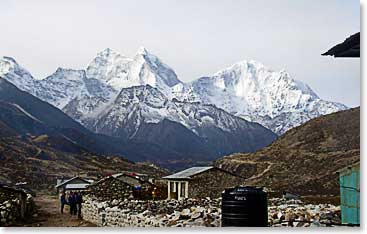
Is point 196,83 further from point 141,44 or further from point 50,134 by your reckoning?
point 50,134

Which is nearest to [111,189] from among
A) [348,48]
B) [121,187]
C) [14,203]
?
[121,187]

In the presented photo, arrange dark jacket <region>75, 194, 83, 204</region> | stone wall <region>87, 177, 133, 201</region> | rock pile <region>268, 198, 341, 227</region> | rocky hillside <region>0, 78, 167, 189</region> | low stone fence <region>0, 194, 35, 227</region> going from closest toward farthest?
1. low stone fence <region>0, 194, 35, 227</region>
2. rock pile <region>268, 198, 341, 227</region>
3. rocky hillside <region>0, 78, 167, 189</region>
4. dark jacket <region>75, 194, 83, 204</region>
5. stone wall <region>87, 177, 133, 201</region>

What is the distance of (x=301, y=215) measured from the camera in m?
4.99

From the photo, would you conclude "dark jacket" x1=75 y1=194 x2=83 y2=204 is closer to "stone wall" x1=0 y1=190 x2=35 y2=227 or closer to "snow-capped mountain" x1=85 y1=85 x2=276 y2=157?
"stone wall" x1=0 y1=190 x2=35 y2=227

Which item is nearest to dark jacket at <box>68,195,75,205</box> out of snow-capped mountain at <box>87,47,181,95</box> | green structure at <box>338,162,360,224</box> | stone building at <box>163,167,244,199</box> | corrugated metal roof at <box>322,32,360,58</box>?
stone building at <box>163,167,244,199</box>

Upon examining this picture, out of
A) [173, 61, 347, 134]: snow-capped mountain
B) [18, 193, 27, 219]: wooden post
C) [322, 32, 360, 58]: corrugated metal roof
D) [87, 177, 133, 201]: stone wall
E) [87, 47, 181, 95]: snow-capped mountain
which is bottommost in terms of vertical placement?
[18, 193, 27, 219]: wooden post

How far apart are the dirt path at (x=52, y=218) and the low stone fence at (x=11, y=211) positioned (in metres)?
0.07

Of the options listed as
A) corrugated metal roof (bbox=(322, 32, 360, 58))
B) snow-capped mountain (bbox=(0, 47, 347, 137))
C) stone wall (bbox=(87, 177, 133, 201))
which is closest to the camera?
corrugated metal roof (bbox=(322, 32, 360, 58))

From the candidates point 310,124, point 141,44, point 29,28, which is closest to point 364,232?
point 310,124

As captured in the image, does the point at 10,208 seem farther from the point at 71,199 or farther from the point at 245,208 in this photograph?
the point at 245,208

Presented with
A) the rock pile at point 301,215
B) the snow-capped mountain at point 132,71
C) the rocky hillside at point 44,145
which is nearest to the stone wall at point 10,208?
the rocky hillside at point 44,145

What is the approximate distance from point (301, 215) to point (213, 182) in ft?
2.77

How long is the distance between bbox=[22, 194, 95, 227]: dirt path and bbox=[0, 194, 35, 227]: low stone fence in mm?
75

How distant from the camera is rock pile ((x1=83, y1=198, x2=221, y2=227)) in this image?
189 inches
